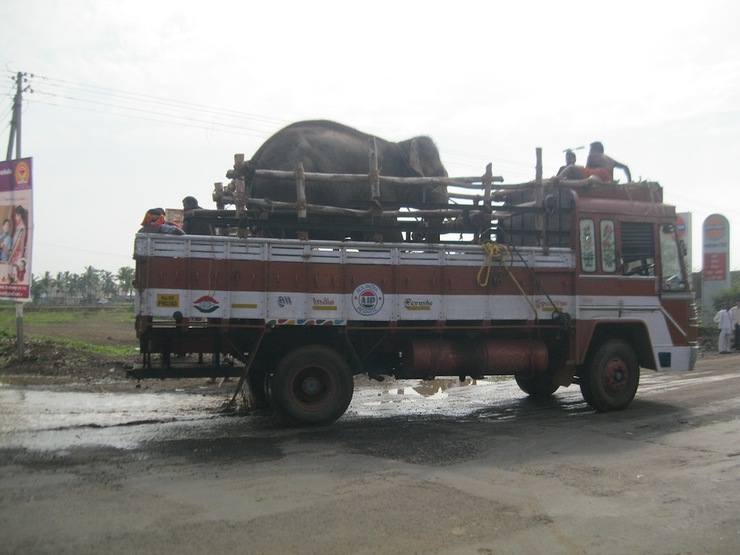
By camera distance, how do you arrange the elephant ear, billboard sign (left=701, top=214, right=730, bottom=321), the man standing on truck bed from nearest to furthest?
the man standing on truck bed
the elephant ear
billboard sign (left=701, top=214, right=730, bottom=321)

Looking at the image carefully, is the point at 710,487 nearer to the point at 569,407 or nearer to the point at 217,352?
the point at 569,407

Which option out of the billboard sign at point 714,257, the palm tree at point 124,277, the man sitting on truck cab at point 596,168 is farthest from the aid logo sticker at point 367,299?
the palm tree at point 124,277

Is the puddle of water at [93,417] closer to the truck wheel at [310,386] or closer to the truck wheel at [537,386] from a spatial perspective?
the truck wheel at [310,386]

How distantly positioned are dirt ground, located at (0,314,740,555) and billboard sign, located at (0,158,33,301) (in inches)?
202

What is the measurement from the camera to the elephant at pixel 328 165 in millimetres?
9250

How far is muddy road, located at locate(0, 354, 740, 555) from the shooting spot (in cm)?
446

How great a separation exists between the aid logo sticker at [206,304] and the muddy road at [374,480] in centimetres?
147

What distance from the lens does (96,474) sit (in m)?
5.88

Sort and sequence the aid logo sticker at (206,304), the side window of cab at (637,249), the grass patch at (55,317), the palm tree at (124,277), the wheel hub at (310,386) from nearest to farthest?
the aid logo sticker at (206,304) → the wheel hub at (310,386) → the side window of cab at (637,249) → the grass patch at (55,317) → the palm tree at (124,277)

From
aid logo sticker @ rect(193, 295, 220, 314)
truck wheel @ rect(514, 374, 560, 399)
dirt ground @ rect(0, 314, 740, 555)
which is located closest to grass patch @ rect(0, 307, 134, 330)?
dirt ground @ rect(0, 314, 740, 555)

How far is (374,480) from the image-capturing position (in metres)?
5.84

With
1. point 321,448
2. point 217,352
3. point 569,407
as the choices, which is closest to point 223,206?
point 217,352

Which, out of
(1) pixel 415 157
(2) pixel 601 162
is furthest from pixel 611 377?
(1) pixel 415 157

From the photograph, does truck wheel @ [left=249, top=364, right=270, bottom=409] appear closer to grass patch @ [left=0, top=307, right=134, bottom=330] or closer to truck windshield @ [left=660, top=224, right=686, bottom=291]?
truck windshield @ [left=660, top=224, right=686, bottom=291]
